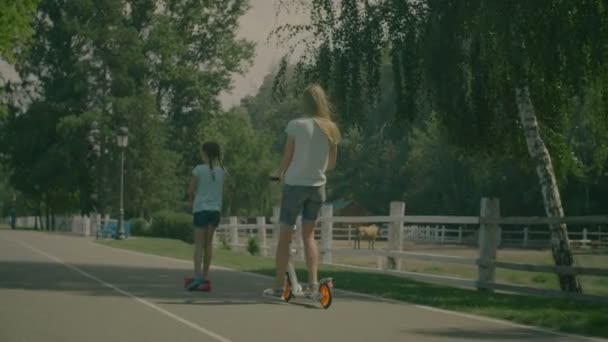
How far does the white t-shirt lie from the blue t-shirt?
2.72 metres

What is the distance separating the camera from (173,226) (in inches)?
2019

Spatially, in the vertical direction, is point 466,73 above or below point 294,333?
above

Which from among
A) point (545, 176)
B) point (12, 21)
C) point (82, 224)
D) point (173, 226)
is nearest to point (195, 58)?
point (82, 224)

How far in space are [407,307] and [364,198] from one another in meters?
85.8

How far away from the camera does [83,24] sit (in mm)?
69000

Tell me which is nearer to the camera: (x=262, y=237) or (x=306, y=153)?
(x=306, y=153)

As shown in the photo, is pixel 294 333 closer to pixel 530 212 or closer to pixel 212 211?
pixel 212 211

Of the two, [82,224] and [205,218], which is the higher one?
[205,218]

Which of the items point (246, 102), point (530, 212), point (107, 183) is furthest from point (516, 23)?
point (246, 102)

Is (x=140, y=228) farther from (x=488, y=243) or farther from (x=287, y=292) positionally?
(x=287, y=292)

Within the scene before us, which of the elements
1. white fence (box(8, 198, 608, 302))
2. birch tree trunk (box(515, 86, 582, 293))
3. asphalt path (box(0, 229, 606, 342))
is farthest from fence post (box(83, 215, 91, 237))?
asphalt path (box(0, 229, 606, 342))

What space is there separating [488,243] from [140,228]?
145ft

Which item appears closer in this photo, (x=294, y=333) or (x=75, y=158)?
(x=294, y=333)

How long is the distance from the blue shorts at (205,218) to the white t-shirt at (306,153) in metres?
2.80
